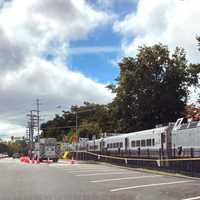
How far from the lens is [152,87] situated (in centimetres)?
7031

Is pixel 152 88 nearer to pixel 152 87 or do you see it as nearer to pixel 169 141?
pixel 152 87

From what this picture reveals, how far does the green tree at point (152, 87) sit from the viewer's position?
70688 mm

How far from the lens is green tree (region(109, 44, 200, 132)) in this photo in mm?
70688

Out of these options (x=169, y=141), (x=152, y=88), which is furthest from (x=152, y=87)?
(x=169, y=141)

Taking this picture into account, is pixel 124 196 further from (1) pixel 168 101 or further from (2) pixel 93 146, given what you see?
(2) pixel 93 146

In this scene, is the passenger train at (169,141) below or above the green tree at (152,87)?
below

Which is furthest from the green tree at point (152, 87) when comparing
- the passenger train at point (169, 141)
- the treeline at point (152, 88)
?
the passenger train at point (169, 141)

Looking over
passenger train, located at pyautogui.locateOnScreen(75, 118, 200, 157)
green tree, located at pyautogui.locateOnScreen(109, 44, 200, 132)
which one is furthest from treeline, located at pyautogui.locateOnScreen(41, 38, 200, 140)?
passenger train, located at pyautogui.locateOnScreen(75, 118, 200, 157)

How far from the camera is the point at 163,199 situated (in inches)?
720

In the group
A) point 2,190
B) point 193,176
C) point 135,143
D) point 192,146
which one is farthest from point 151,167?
point 2,190

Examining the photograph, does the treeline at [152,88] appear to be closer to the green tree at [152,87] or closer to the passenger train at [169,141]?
the green tree at [152,87]

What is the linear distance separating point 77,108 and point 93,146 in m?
80.2

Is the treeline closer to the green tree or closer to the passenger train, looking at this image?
the green tree

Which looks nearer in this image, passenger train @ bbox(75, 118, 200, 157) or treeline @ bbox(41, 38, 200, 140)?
passenger train @ bbox(75, 118, 200, 157)
